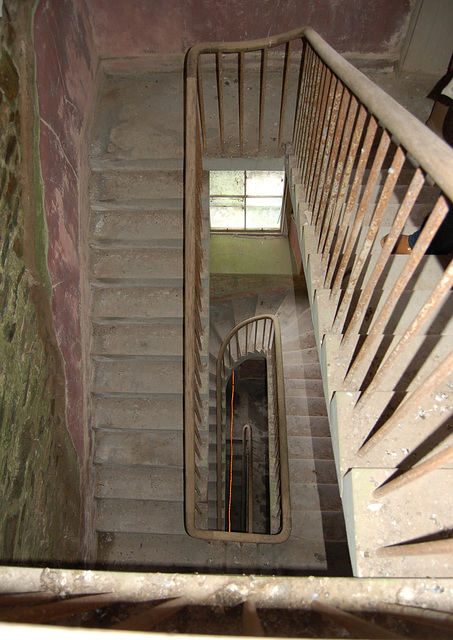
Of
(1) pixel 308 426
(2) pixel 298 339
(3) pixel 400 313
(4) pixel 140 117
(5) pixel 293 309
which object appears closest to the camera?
(3) pixel 400 313

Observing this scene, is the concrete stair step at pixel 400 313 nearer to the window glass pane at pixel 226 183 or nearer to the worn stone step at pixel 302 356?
the worn stone step at pixel 302 356

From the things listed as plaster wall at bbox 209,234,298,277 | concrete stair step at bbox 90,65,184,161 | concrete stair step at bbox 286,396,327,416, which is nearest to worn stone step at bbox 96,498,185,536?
concrete stair step at bbox 286,396,327,416

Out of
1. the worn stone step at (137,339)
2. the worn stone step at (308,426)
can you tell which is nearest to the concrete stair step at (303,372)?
the worn stone step at (308,426)

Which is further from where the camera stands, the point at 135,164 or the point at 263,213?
the point at 263,213

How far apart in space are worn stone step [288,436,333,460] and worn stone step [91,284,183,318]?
6.67 ft

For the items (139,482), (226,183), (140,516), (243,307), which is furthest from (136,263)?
(226,183)

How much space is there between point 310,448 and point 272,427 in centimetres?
57

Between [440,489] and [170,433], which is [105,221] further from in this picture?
[440,489]

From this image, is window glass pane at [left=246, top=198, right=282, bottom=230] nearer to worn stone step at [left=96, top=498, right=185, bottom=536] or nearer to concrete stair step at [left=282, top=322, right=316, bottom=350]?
concrete stair step at [left=282, top=322, right=316, bottom=350]

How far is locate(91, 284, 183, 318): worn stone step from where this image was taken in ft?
11.0

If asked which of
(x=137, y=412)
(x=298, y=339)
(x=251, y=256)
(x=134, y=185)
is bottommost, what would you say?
(x=137, y=412)

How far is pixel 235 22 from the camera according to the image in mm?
3861

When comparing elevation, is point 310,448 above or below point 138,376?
below

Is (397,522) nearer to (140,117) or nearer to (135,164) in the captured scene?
(135,164)
